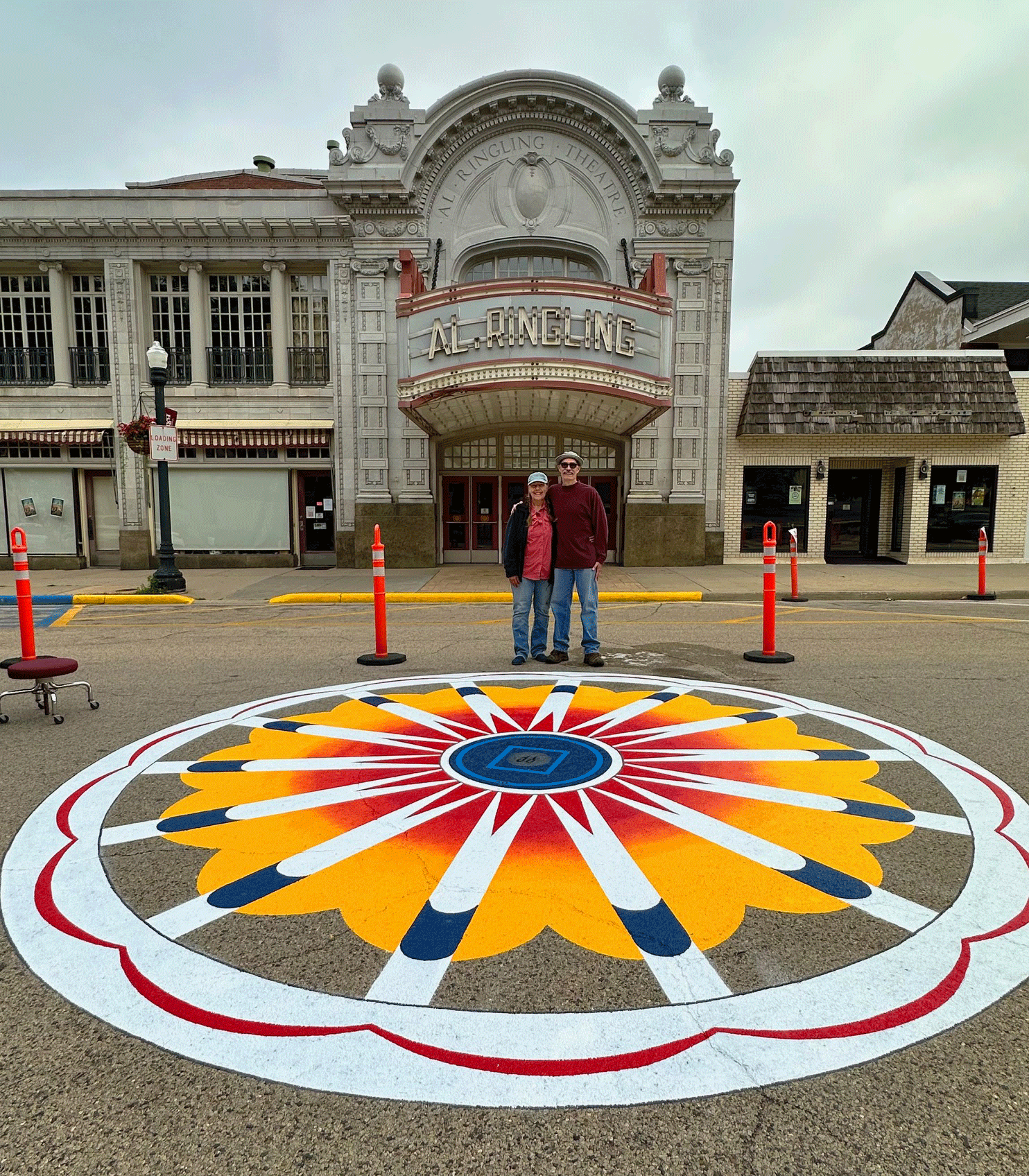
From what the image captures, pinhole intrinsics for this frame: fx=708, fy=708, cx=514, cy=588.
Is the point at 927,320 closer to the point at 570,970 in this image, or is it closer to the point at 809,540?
the point at 809,540

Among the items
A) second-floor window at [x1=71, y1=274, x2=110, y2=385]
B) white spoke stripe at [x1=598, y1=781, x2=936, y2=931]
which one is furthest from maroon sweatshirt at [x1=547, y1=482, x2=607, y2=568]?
second-floor window at [x1=71, y1=274, x2=110, y2=385]

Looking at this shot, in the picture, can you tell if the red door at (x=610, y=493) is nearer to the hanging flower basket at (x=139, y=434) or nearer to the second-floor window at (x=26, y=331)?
the hanging flower basket at (x=139, y=434)

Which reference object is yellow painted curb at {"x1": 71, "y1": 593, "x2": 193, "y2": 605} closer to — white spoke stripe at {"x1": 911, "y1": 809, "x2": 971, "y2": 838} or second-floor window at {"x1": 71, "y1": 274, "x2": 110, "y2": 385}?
second-floor window at {"x1": 71, "y1": 274, "x2": 110, "y2": 385}

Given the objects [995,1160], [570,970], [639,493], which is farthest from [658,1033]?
[639,493]

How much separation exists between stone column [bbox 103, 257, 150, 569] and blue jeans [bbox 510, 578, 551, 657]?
1430 cm

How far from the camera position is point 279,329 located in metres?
18.0

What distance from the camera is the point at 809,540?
18.2m

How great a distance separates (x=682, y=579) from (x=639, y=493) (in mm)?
3636

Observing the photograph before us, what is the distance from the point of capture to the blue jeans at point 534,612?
7.14 meters

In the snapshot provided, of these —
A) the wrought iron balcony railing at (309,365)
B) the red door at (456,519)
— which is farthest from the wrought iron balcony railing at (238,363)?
the red door at (456,519)

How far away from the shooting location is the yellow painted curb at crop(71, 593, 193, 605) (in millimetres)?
12570

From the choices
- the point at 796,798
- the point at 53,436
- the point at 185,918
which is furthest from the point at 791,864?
the point at 53,436

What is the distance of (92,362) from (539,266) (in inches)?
462

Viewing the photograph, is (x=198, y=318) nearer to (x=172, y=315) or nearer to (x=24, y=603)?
(x=172, y=315)
